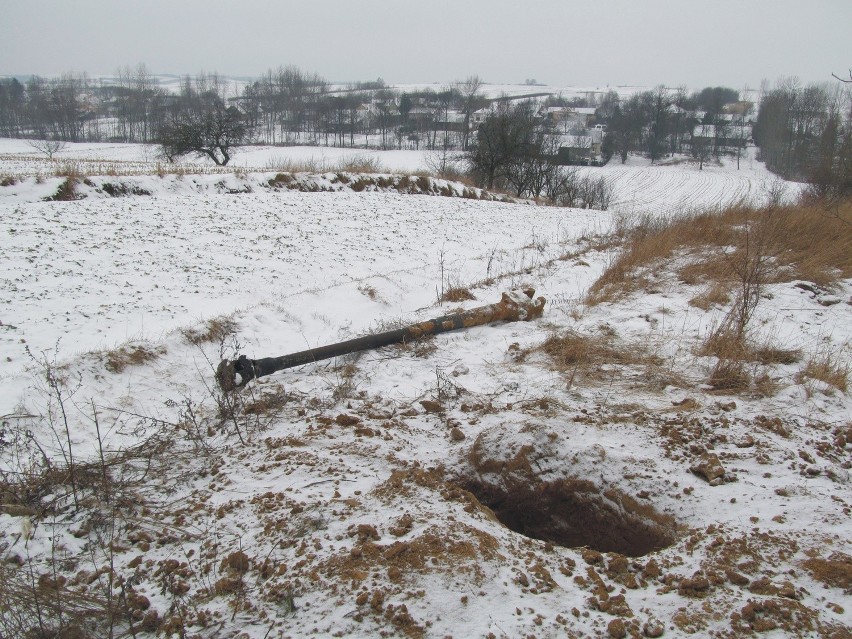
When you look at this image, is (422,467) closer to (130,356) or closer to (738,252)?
(130,356)

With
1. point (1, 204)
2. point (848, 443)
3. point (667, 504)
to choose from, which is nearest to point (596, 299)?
point (848, 443)

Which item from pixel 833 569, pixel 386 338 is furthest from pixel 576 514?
pixel 386 338

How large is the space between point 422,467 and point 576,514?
912 mm

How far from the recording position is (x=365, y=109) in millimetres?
85438

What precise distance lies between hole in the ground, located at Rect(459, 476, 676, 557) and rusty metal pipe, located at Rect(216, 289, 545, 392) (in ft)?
6.00

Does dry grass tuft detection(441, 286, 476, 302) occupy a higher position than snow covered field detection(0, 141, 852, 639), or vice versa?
dry grass tuft detection(441, 286, 476, 302)

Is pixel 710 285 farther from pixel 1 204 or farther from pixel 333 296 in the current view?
pixel 1 204

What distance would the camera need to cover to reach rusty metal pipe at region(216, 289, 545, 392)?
359 cm

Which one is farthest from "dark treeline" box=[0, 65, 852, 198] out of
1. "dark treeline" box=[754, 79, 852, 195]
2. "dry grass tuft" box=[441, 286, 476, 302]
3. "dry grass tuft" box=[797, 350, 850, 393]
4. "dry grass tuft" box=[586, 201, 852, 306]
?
"dry grass tuft" box=[797, 350, 850, 393]

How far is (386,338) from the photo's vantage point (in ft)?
14.6

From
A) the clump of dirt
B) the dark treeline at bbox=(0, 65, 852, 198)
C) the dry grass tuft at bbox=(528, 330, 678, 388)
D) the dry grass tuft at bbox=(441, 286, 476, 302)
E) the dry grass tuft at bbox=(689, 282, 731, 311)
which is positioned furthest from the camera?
the dark treeline at bbox=(0, 65, 852, 198)

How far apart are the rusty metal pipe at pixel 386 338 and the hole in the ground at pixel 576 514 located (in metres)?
1.83

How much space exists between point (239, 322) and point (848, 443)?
4849 mm

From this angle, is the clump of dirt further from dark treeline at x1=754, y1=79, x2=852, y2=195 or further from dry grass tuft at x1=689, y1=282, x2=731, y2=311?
dark treeline at x1=754, y1=79, x2=852, y2=195
